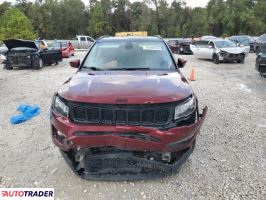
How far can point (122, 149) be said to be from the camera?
152 inches

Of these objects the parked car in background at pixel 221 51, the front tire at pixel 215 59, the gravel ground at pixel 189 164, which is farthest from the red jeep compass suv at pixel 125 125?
the front tire at pixel 215 59

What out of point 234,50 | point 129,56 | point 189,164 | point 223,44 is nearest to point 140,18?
point 223,44

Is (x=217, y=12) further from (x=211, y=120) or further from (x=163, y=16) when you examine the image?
(x=211, y=120)

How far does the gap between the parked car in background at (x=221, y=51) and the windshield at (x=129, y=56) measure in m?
14.1

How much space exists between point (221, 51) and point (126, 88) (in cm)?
1621

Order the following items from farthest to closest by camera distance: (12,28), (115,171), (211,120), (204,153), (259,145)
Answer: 1. (12,28)
2. (211,120)
3. (259,145)
4. (204,153)
5. (115,171)

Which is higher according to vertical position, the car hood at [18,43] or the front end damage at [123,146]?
the front end damage at [123,146]

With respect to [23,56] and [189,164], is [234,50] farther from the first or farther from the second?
[189,164]

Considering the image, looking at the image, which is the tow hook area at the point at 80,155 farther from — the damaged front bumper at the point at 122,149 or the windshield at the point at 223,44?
the windshield at the point at 223,44

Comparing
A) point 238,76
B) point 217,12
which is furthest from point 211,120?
point 217,12

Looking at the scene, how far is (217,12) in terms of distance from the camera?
65000 mm

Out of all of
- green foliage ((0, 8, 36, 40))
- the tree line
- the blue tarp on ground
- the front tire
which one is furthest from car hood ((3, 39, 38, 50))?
the tree line

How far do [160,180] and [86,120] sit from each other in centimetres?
122

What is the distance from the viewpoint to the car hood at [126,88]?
3.82 meters
